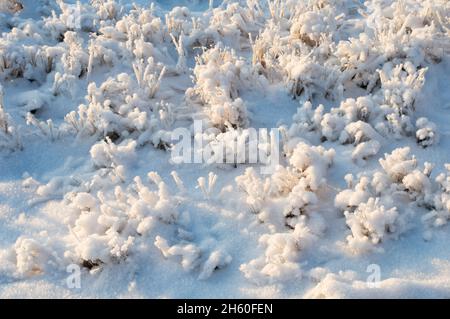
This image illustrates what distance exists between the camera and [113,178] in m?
3.74

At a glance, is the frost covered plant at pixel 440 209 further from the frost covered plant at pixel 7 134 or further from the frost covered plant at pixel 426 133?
the frost covered plant at pixel 7 134

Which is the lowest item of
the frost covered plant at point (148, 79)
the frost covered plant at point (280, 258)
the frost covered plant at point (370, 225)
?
the frost covered plant at point (280, 258)

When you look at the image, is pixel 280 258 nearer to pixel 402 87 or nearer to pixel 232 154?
pixel 232 154

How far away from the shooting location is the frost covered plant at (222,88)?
4.08 metres

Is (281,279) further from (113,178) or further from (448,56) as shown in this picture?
(448,56)

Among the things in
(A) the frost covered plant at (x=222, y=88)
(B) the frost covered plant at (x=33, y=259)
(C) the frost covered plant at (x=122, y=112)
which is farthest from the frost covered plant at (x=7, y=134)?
(A) the frost covered plant at (x=222, y=88)

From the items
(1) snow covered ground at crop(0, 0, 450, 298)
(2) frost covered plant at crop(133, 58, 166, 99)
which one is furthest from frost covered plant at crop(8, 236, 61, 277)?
(2) frost covered plant at crop(133, 58, 166, 99)

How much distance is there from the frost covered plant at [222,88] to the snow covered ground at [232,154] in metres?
0.02

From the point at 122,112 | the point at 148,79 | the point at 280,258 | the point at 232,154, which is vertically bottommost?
the point at 280,258

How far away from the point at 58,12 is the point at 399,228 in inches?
202

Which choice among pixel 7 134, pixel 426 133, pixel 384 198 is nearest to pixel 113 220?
pixel 7 134

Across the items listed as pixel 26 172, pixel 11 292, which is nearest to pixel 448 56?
pixel 26 172

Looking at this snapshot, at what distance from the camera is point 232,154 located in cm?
376

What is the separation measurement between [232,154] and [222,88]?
30.7 inches
